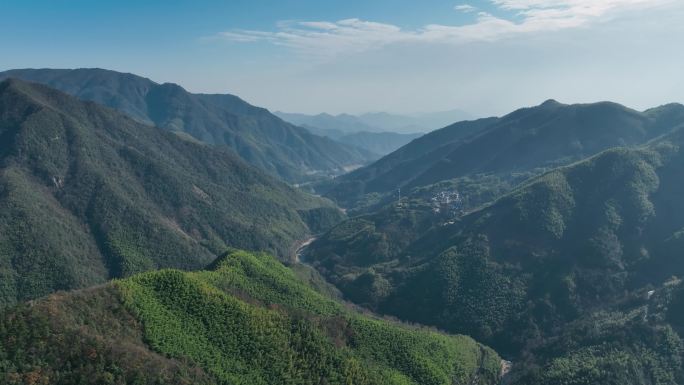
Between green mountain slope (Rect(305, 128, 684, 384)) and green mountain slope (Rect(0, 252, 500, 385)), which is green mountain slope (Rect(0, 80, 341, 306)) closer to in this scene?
green mountain slope (Rect(0, 252, 500, 385))

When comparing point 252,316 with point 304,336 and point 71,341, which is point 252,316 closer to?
point 304,336

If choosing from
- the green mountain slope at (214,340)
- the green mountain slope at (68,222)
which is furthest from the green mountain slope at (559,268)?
the green mountain slope at (68,222)

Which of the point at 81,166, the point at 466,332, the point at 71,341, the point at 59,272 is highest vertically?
the point at 81,166

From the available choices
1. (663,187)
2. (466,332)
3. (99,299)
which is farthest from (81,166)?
(663,187)

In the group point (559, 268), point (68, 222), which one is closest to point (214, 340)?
point (68, 222)

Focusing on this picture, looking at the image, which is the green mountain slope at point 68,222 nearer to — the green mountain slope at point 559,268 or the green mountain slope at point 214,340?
the green mountain slope at point 214,340

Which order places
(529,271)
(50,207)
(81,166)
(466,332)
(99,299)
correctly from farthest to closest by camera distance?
1. (81,166)
2. (50,207)
3. (529,271)
4. (466,332)
5. (99,299)

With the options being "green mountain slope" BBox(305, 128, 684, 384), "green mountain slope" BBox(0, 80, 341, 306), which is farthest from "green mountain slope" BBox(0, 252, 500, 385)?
"green mountain slope" BBox(0, 80, 341, 306)
